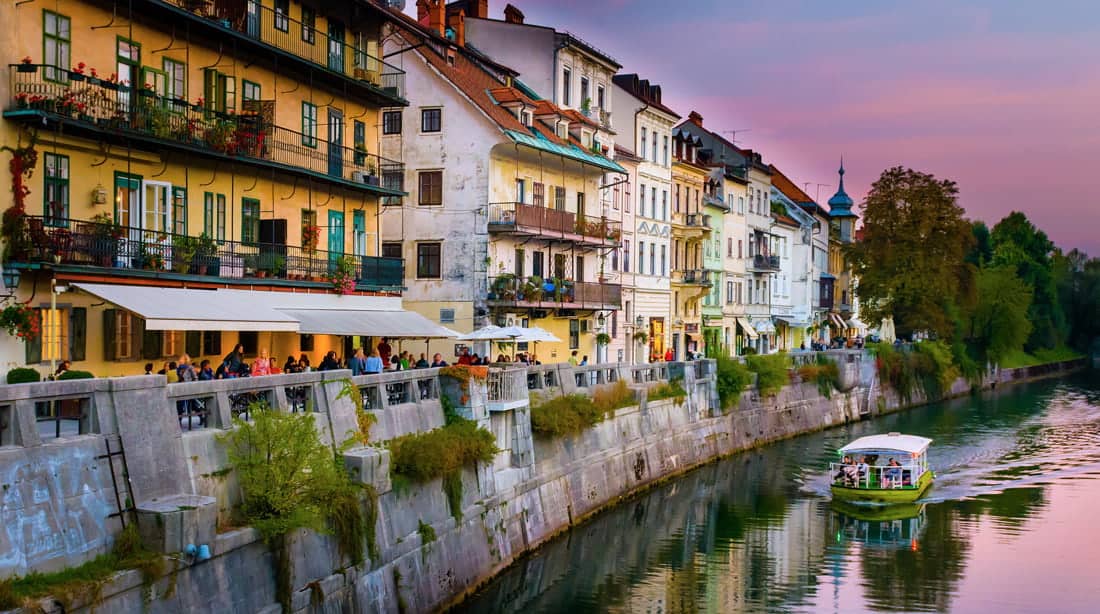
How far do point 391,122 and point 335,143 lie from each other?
10889 millimetres

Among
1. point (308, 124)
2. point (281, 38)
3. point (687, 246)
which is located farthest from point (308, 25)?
point (687, 246)

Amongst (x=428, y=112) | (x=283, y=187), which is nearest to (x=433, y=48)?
(x=428, y=112)

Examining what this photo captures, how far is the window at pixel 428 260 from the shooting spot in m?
45.7

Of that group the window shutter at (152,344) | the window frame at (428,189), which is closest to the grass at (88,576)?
the window shutter at (152,344)

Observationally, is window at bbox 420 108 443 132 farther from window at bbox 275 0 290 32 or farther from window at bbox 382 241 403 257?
Answer: window at bbox 275 0 290 32

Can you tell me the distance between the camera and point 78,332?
25.2 metres

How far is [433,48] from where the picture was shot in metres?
46.5

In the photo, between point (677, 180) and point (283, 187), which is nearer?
point (283, 187)

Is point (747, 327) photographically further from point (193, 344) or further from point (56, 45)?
point (56, 45)

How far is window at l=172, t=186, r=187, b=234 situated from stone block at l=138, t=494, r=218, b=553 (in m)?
15.1

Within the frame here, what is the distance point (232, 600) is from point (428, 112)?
31996 millimetres

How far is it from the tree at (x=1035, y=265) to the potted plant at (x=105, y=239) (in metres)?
88.8

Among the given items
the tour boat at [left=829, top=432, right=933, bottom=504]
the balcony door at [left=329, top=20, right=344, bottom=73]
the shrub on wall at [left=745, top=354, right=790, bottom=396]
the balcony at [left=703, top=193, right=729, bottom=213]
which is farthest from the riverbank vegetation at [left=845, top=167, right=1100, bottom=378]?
the balcony door at [left=329, top=20, right=344, bottom=73]

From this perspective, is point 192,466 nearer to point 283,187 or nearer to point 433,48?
point 283,187
